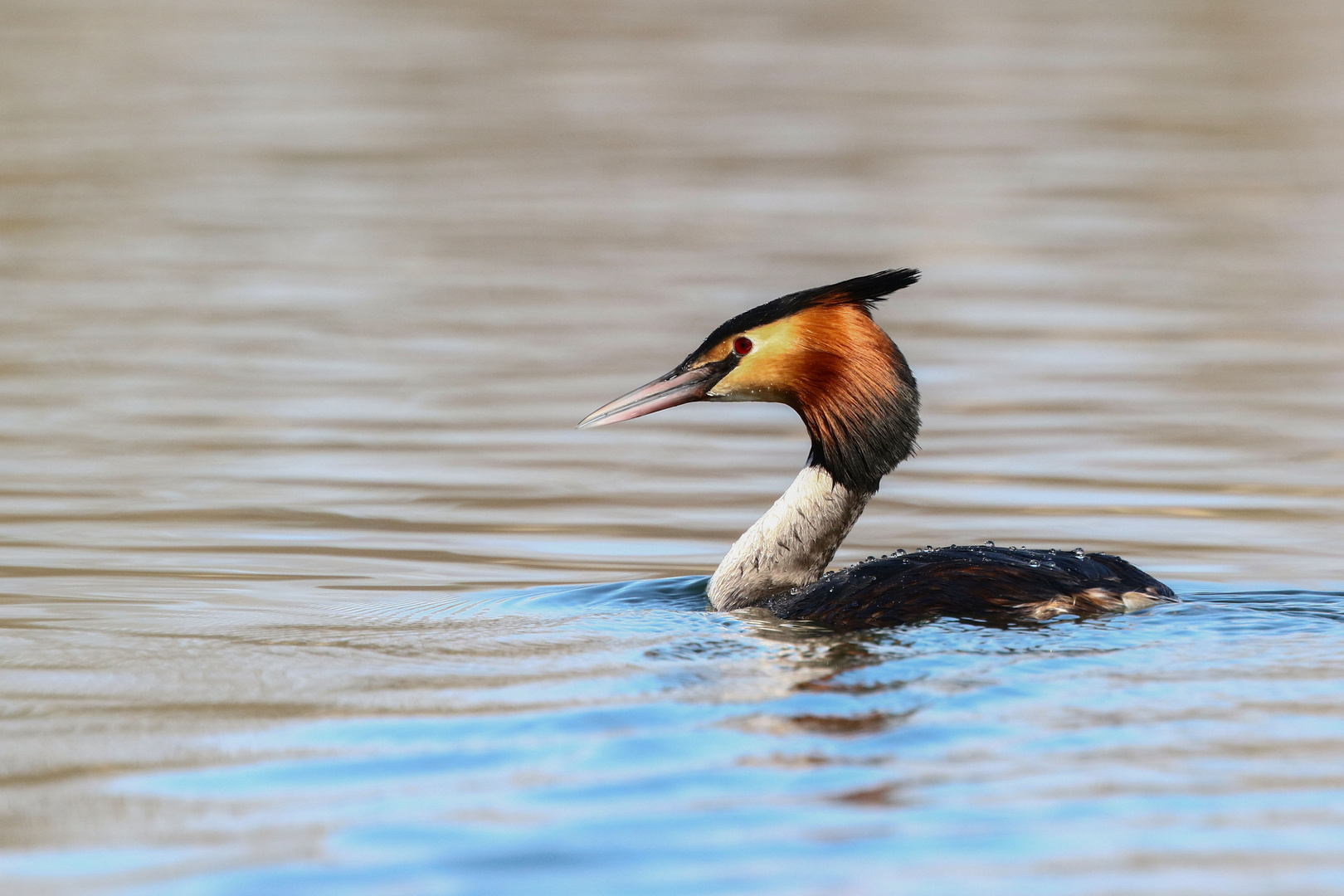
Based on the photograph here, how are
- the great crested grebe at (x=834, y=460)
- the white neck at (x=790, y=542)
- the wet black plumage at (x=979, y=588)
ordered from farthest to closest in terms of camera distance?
the white neck at (x=790, y=542), the great crested grebe at (x=834, y=460), the wet black plumage at (x=979, y=588)

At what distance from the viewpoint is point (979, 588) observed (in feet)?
21.5

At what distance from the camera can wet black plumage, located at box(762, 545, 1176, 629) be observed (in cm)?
650

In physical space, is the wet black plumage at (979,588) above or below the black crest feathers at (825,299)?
below

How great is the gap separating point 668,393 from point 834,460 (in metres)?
0.69

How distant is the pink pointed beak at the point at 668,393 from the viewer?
24.6 ft

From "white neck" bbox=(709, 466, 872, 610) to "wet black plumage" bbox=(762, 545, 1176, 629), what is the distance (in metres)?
0.46

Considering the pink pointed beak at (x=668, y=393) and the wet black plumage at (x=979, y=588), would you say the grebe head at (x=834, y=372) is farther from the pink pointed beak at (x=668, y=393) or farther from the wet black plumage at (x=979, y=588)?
the wet black plumage at (x=979, y=588)

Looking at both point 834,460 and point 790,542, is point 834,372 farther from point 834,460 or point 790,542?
point 790,542

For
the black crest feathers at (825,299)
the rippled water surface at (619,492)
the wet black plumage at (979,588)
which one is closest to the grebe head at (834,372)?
the black crest feathers at (825,299)

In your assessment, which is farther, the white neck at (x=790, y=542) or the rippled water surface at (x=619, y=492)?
the white neck at (x=790, y=542)

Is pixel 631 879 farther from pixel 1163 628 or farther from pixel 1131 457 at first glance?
pixel 1131 457

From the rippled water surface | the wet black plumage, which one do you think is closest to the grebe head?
the wet black plumage

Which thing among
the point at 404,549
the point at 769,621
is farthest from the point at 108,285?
the point at 769,621

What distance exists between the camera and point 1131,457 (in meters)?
10.1
